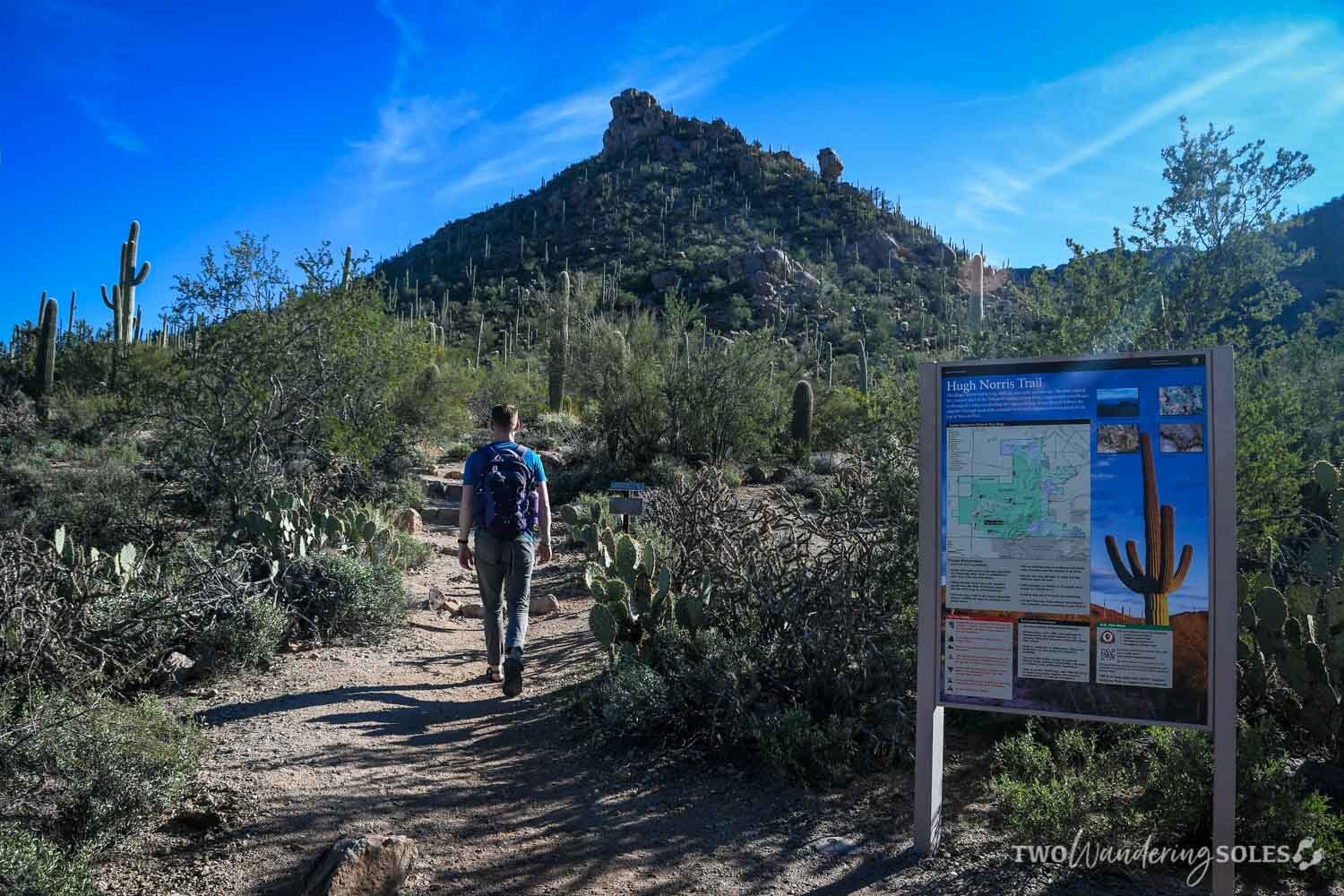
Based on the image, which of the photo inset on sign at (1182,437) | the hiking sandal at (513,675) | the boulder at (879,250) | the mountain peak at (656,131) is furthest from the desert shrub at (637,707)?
the mountain peak at (656,131)

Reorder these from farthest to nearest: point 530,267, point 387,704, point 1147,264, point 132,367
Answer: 1. point 530,267
2. point 132,367
3. point 1147,264
4. point 387,704

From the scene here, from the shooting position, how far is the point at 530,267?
48281 mm

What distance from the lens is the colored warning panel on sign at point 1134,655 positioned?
3.12 metres

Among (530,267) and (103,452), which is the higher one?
(530,267)

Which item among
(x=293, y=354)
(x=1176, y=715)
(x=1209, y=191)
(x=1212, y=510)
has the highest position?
(x=1209, y=191)

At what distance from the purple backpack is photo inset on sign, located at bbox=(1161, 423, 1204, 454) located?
3.87 m

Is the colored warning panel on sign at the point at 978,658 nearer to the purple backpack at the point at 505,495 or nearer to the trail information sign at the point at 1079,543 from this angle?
the trail information sign at the point at 1079,543

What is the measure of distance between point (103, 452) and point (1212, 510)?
1667cm

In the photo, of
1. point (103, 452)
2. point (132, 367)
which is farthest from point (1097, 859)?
point (132, 367)

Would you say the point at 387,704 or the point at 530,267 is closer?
the point at 387,704

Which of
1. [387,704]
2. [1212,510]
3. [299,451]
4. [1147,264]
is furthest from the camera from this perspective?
[299,451]

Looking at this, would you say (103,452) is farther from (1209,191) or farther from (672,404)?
(1209,191)

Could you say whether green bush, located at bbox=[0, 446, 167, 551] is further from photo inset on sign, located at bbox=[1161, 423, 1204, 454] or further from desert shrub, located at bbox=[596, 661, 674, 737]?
photo inset on sign, located at bbox=[1161, 423, 1204, 454]

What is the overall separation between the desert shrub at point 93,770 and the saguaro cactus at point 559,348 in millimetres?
18701
